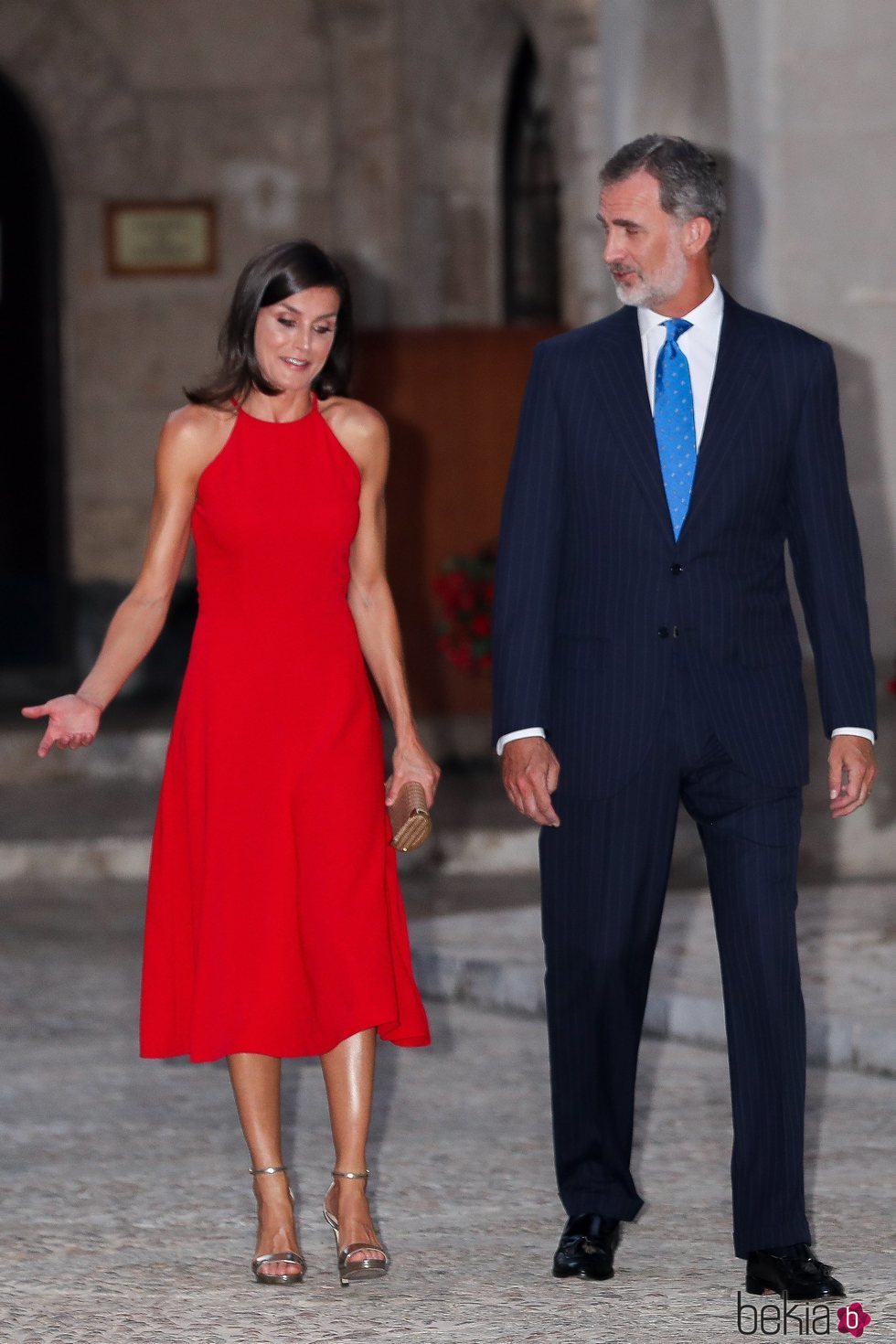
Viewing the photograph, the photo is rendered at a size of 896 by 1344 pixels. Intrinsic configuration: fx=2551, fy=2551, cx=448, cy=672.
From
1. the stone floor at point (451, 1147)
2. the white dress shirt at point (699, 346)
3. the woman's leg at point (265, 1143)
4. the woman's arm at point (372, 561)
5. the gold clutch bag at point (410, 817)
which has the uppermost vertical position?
the white dress shirt at point (699, 346)

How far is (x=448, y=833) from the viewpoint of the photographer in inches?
419

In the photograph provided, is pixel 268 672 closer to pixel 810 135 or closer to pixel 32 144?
pixel 810 135

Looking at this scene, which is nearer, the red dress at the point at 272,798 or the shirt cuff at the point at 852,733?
the shirt cuff at the point at 852,733

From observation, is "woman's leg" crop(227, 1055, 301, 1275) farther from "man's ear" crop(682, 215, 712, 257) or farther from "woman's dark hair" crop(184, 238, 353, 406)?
"man's ear" crop(682, 215, 712, 257)

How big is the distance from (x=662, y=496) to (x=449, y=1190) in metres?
1.70

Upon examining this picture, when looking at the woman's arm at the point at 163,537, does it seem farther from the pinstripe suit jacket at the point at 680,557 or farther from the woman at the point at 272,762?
the pinstripe suit jacket at the point at 680,557

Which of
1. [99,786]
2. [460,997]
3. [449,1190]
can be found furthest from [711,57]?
[449,1190]

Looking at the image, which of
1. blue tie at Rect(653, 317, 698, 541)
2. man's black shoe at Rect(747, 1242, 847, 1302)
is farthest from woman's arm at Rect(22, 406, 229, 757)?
man's black shoe at Rect(747, 1242, 847, 1302)

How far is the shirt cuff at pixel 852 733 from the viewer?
4508 millimetres

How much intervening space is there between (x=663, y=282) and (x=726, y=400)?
0.77ft

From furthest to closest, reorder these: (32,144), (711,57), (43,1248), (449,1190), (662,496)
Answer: (32,144), (711,57), (449,1190), (43,1248), (662,496)

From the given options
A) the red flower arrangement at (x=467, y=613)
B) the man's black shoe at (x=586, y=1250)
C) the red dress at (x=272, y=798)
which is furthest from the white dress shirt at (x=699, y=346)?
the red flower arrangement at (x=467, y=613)

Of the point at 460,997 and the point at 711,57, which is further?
the point at 711,57

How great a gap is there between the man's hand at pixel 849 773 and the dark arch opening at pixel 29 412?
1068 centimetres
